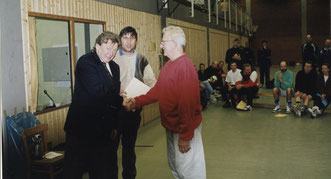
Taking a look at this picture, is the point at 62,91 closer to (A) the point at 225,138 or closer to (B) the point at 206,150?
(B) the point at 206,150

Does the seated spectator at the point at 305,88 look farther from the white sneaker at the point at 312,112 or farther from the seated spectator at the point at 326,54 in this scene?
the seated spectator at the point at 326,54

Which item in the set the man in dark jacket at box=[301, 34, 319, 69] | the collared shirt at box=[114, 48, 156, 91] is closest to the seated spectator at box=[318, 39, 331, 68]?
the man in dark jacket at box=[301, 34, 319, 69]

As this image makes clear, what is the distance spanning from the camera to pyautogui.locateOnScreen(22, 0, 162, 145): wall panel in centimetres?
390

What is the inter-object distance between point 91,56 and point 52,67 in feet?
7.96

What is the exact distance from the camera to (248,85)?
8.59 meters

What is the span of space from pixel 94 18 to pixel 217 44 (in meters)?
9.05

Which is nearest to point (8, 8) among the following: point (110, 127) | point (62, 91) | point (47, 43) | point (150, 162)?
point (47, 43)

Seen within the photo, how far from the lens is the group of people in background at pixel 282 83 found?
23.5 ft

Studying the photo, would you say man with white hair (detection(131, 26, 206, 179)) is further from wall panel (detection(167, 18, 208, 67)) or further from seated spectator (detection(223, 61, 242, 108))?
seated spectator (detection(223, 61, 242, 108))

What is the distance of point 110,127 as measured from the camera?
2664 mm

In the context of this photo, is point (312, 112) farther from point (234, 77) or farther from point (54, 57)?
point (54, 57)

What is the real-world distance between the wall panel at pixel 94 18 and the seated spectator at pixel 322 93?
373 cm

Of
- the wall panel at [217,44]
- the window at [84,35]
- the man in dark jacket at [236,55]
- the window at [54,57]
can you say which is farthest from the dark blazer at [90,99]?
the wall panel at [217,44]

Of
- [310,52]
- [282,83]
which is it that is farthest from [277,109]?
[310,52]
